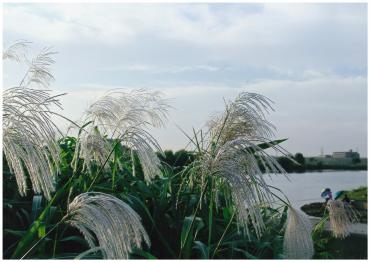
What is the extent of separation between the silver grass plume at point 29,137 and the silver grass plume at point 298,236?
115 cm

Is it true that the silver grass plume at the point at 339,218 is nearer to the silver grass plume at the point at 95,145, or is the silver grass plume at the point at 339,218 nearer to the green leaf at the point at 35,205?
the silver grass plume at the point at 95,145

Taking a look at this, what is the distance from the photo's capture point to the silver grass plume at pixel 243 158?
200 centimetres

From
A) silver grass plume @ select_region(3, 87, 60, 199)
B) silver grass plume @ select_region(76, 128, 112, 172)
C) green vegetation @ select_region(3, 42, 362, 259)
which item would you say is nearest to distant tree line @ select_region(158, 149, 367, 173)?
green vegetation @ select_region(3, 42, 362, 259)

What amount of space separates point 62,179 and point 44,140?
5.31 feet

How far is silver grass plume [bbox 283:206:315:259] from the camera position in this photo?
2393mm

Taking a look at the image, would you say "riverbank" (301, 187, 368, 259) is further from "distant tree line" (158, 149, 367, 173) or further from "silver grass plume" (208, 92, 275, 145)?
"silver grass plume" (208, 92, 275, 145)

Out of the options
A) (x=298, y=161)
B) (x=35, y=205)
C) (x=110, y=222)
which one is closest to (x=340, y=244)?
(x=298, y=161)

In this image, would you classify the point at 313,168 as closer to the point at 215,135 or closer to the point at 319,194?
the point at 319,194

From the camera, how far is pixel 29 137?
1700 millimetres

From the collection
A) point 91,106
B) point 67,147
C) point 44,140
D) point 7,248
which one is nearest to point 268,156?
point 44,140

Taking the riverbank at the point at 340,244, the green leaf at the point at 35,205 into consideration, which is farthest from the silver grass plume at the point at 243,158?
the riverbank at the point at 340,244

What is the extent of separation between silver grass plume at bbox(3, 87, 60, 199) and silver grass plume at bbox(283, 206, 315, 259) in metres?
1.15

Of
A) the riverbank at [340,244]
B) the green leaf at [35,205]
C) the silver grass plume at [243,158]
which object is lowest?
the riverbank at [340,244]

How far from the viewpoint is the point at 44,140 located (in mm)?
1737
